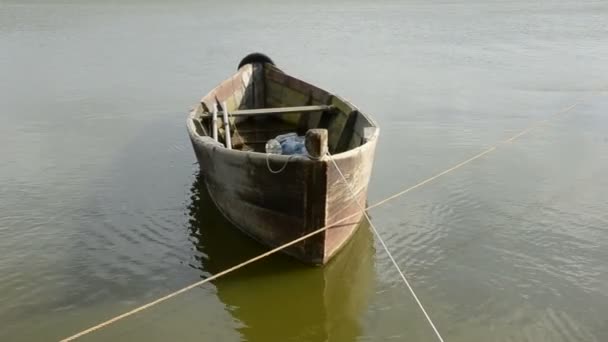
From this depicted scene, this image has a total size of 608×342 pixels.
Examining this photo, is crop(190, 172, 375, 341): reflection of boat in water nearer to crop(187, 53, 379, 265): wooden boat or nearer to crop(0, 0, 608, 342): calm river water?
crop(0, 0, 608, 342): calm river water

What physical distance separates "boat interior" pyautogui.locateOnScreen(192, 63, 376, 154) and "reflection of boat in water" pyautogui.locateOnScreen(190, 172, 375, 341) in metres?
1.55

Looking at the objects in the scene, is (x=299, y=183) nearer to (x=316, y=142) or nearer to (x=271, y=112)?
(x=316, y=142)

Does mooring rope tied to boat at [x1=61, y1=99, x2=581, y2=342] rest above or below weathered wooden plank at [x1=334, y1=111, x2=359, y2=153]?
below

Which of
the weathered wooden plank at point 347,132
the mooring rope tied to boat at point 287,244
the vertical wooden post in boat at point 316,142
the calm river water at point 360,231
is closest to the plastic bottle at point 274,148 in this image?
the weathered wooden plank at point 347,132

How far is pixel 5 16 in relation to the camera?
31.7 m

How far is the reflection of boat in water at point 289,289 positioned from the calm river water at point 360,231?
0.02 metres

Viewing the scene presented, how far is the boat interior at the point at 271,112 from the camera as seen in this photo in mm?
7993

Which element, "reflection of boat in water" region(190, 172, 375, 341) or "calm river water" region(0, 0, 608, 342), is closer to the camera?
"reflection of boat in water" region(190, 172, 375, 341)

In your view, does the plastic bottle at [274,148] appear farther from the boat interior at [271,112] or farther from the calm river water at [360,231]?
the calm river water at [360,231]

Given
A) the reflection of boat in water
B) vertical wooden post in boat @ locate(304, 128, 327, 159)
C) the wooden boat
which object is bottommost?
the reflection of boat in water

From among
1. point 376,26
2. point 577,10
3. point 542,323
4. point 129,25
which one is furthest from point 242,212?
point 577,10

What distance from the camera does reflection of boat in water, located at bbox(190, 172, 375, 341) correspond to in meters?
5.25

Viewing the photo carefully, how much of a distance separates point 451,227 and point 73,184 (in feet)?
19.1

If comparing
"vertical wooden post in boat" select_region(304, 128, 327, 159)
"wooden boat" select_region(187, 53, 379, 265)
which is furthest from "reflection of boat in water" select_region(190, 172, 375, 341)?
"vertical wooden post in boat" select_region(304, 128, 327, 159)
